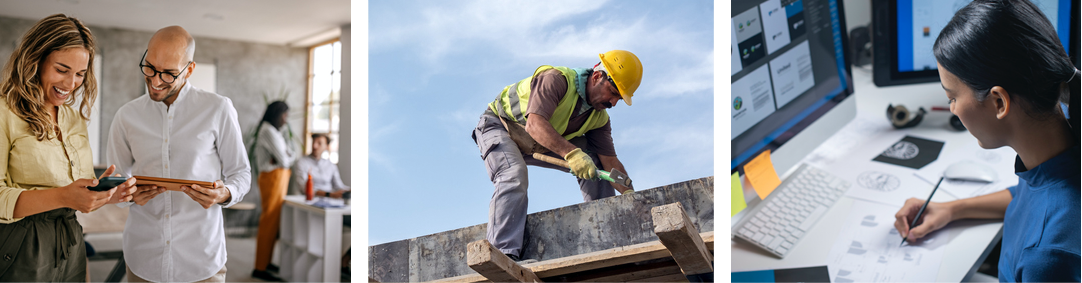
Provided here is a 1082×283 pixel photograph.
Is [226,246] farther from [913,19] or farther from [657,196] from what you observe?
[913,19]

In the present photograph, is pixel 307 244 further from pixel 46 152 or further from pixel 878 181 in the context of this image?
pixel 878 181

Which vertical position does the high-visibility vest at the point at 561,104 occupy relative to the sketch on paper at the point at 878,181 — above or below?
above

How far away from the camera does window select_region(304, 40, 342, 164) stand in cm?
193

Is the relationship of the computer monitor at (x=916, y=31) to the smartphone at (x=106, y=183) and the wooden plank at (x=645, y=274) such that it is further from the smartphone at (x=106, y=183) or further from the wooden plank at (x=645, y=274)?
the smartphone at (x=106, y=183)

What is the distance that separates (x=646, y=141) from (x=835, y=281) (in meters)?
0.90

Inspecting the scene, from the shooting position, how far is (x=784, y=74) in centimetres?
197

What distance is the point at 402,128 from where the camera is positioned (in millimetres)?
1816

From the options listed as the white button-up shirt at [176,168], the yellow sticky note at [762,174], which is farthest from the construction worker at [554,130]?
the white button-up shirt at [176,168]

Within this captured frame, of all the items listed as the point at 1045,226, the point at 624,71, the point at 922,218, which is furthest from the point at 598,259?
the point at 1045,226

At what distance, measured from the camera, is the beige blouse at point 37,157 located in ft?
4.98

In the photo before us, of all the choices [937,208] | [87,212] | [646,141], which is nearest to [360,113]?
[87,212]

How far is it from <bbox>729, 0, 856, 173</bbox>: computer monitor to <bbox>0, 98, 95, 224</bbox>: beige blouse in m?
2.04

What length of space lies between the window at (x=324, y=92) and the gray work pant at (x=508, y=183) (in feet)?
1.96

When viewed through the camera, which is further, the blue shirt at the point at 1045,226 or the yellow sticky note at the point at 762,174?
the yellow sticky note at the point at 762,174
